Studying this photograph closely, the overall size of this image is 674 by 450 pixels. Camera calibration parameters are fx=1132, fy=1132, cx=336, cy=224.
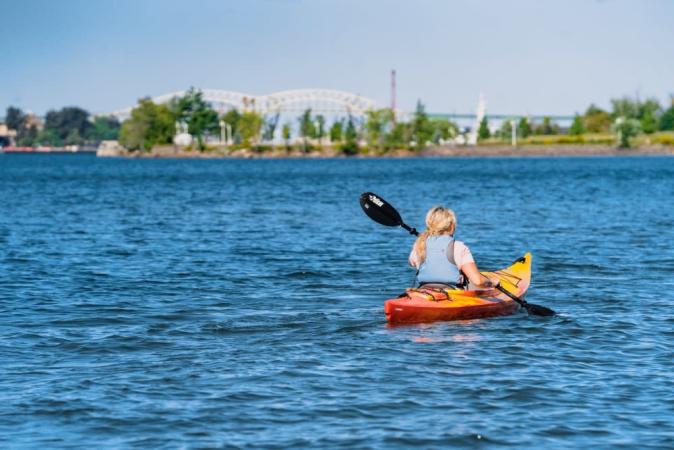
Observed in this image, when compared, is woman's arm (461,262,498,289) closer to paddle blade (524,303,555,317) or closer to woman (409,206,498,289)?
A: woman (409,206,498,289)

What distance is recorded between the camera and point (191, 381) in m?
13.4

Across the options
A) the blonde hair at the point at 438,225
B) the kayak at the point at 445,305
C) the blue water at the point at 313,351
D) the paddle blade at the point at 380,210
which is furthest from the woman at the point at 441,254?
the paddle blade at the point at 380,210

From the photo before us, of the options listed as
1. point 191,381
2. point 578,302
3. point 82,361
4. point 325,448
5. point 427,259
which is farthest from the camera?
point 578,302

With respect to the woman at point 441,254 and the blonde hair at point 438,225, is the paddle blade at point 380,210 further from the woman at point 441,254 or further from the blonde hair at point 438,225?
the blonde hair at point 438,225

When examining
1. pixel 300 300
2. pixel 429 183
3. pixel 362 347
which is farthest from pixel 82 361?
pixel 429 183

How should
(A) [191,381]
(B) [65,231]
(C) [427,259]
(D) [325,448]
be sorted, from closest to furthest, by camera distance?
(D) [325,448]
(A) [191,381]
(C) [427,259]
(B) [65,231]

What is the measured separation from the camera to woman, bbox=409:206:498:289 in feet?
54.0

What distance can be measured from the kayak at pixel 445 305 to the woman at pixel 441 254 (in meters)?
0.24

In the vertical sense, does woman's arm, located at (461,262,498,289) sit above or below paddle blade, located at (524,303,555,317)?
above

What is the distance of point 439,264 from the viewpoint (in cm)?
1659

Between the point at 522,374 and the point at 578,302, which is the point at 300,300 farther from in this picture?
the point at 522,374

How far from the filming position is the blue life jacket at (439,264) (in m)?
16.4

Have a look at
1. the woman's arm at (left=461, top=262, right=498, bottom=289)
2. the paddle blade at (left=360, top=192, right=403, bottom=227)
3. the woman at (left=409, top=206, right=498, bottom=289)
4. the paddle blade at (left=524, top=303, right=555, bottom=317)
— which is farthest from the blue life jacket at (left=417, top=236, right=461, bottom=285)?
the paddle blade at (left=360, top=192, right=403, bottom=227)

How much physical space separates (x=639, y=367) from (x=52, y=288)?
1257cm
